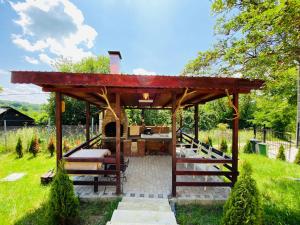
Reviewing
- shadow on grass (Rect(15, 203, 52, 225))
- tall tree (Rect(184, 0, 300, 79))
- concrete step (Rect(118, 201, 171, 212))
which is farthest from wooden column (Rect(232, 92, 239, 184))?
shadow on grass (Rect(15, 203, 52, 225))

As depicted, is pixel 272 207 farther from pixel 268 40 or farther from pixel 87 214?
pixel 87 214

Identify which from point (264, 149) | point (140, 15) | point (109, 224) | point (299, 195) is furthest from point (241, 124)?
point (109, 224)

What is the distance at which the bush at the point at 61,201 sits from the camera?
116 inches

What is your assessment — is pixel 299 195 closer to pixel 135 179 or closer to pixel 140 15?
pixel 135 179

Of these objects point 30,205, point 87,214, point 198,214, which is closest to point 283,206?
point 198,214

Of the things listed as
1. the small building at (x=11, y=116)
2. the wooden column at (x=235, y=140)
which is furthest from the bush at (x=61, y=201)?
the small building at (x=11, y=116)

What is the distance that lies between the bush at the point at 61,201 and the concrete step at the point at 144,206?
858 mm

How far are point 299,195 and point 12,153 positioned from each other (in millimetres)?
10355

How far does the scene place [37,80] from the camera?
136 inches

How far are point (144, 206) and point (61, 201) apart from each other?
4.60 feet

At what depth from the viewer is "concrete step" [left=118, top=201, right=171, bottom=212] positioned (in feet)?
11.5

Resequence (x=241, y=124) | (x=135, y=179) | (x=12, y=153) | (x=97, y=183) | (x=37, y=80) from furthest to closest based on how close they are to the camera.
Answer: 1. (x=241, y=124)
2. (x=12, y=153)
3. (x=135, y=179)
4. (x=97, y=183)
5. (x=37, y=80)

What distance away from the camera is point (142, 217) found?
3.09 meters

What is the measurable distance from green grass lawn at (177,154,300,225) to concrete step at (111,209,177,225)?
1.22ft
